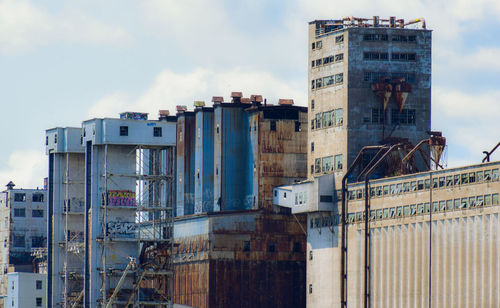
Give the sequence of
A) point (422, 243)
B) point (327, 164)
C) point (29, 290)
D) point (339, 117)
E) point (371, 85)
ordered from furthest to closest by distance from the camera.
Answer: point (29, 290)
point (327, 164)
point (339, 117)
point (371, 85)
point (422, 243)

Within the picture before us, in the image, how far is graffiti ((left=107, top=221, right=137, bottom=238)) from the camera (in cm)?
15038

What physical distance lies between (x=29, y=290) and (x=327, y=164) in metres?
46.6

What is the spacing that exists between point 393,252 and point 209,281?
42.3m

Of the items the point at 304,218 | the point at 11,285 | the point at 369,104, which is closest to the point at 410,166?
the point at 369,104

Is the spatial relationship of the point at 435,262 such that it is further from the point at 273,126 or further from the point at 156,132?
the point at 273,126

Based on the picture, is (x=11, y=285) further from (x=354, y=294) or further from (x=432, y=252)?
(x=432, y=252)

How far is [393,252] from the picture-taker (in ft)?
518

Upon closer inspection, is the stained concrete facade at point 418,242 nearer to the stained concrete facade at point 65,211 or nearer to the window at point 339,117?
the window at point 339,117

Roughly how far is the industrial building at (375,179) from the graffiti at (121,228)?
28.8 m

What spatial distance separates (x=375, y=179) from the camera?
16612cm

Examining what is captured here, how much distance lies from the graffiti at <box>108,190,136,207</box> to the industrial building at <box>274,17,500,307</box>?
28834 mm

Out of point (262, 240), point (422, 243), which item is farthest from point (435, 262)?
point (262, 240)

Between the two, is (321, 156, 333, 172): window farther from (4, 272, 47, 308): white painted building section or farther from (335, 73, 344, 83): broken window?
(4, 272, 47, 308): white painted building section

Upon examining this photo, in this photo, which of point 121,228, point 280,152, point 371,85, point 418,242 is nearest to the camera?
point 121,228
